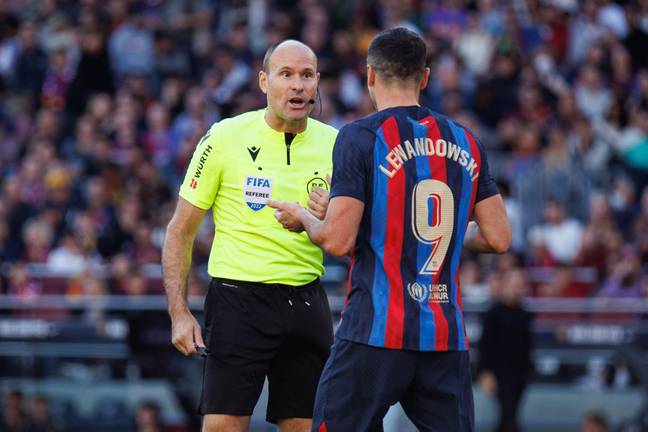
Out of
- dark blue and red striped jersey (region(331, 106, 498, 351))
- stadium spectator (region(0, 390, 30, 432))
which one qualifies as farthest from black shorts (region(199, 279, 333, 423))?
stadium spectator (region(0, 390, 30, 432))

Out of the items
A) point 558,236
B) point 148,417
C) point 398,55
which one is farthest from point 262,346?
point 558,236

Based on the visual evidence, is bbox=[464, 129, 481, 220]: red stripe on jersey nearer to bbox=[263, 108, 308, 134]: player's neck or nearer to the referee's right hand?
bbox=[263, 108, 308, 134]: player's neck

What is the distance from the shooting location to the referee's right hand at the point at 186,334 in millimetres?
6559

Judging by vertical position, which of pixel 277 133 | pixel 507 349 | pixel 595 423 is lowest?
pixel 595 423

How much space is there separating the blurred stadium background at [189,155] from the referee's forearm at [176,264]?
4.09 meters

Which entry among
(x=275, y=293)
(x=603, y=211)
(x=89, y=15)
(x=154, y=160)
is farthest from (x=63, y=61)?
(x=275, y=293)

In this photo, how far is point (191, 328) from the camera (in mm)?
6594

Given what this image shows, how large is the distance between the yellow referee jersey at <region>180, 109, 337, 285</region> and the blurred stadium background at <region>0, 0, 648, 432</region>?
3920 millimetres

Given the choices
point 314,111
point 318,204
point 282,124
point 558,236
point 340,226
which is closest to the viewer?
point 340,226

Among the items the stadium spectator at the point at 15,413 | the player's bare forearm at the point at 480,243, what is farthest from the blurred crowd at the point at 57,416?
the player's bare forearm at the point at 480,243

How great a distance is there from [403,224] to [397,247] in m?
0.10

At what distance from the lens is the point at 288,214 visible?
5938 millimetres

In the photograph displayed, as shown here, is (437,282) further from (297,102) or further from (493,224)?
(297,102)

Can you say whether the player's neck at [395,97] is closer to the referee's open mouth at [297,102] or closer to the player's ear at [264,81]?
the referee's open mouth at [297,102]
